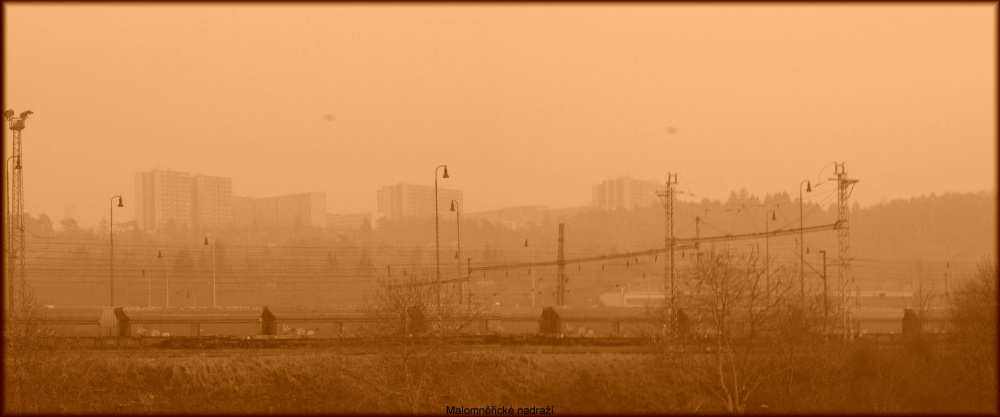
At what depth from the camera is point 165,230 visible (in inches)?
2420

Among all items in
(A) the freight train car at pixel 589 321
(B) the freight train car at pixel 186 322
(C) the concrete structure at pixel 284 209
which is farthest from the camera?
(C) the concrete structure at pixel 284 209

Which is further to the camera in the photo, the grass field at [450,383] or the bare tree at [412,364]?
the bare tree at [412,364]

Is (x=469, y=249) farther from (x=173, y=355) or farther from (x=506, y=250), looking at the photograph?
(x=173, y=355)

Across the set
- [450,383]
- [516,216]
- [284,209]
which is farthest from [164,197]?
[450,383]

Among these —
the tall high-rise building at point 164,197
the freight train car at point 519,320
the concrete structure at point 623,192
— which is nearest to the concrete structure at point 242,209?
the tall high-rise building at point 164,197

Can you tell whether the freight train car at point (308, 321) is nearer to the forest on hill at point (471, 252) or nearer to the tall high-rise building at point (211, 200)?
the forest on hill at point (471, 252)

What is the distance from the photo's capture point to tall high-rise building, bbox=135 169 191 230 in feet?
213

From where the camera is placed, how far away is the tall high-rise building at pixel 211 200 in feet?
216

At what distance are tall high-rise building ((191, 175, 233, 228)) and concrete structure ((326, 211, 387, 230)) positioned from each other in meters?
8.25

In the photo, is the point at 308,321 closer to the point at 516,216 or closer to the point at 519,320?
the point at 519,320

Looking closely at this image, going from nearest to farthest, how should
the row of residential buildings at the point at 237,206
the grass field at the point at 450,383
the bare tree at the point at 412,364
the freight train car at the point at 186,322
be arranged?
1. the grass field at the point at 450,383
2. the bare tree at the point at 412,364
3. the freight train car at the point at 186,322
4. the row of residential buildings at the point at 237,206

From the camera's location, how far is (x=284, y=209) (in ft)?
232

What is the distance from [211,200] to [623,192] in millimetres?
A: 39262

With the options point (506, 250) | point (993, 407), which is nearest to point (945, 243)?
point (506, 250)
